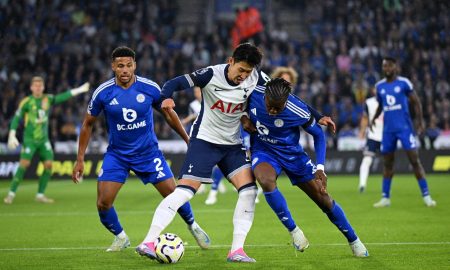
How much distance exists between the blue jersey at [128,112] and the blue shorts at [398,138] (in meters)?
6.39

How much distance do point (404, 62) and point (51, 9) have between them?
13.3 metres

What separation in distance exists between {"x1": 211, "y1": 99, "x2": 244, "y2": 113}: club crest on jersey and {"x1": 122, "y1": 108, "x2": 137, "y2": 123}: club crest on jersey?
1.01m

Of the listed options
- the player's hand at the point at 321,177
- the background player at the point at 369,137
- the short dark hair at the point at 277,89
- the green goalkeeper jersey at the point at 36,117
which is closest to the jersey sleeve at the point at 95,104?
the short dark hair at the point at 277,89

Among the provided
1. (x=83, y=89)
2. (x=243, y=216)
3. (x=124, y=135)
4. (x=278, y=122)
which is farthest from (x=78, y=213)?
(x=278, y=122)

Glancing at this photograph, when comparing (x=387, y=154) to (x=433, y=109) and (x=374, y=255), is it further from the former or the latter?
(x=433, y=109)

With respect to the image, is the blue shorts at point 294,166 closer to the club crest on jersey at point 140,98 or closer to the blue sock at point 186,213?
the blue sock at point 186,213

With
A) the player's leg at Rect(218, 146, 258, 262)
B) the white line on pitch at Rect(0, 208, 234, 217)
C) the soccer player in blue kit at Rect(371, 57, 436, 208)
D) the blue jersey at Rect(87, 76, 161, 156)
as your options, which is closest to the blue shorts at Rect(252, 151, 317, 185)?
the player's leg at Rect(218, 146, 258, 262)

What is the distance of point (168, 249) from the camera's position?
782cm

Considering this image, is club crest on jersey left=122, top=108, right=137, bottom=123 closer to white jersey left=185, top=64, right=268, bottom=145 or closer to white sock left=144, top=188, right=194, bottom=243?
white jersey left=185, top=64, right=268, bottom=145

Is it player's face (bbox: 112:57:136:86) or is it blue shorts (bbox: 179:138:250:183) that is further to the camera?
player's face (bbox: 112:57:136:86)

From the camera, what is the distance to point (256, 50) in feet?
25.7

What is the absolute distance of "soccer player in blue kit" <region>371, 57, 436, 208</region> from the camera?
14.0 meters

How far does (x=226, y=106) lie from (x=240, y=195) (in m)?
0.92

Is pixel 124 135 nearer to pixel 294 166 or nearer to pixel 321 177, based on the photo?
pixel 294 166
